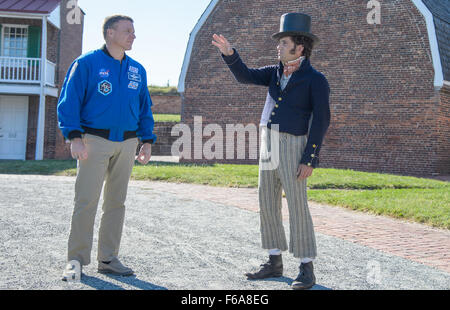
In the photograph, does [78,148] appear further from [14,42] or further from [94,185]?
[14,42]

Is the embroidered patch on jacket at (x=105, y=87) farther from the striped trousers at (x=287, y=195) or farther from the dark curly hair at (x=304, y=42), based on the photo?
the dark curly hair at (x=304, y=42)

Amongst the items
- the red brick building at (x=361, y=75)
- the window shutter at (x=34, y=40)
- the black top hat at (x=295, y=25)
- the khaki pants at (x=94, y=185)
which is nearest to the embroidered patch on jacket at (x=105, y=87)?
the khaki pants at (x=94, y=185)

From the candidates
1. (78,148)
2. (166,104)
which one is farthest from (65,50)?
(78,148)

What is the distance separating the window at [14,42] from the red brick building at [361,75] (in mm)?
7457

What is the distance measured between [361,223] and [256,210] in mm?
1595

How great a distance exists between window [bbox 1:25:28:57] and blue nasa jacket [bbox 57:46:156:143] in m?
18.1

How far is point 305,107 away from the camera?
3758mm

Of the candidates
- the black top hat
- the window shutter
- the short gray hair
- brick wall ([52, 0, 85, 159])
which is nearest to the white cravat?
the black top hat

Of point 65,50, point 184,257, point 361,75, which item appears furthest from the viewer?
point 65,50

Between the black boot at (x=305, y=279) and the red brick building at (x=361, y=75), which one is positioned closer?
the black boot at (x=305, y=279)

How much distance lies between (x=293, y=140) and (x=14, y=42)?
62.9 ft

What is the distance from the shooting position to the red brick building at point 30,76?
61.7 ft

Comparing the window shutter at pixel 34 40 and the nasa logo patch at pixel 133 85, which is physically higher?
the window shutter at pixel 34 40

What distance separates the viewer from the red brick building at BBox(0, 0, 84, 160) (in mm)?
18812
